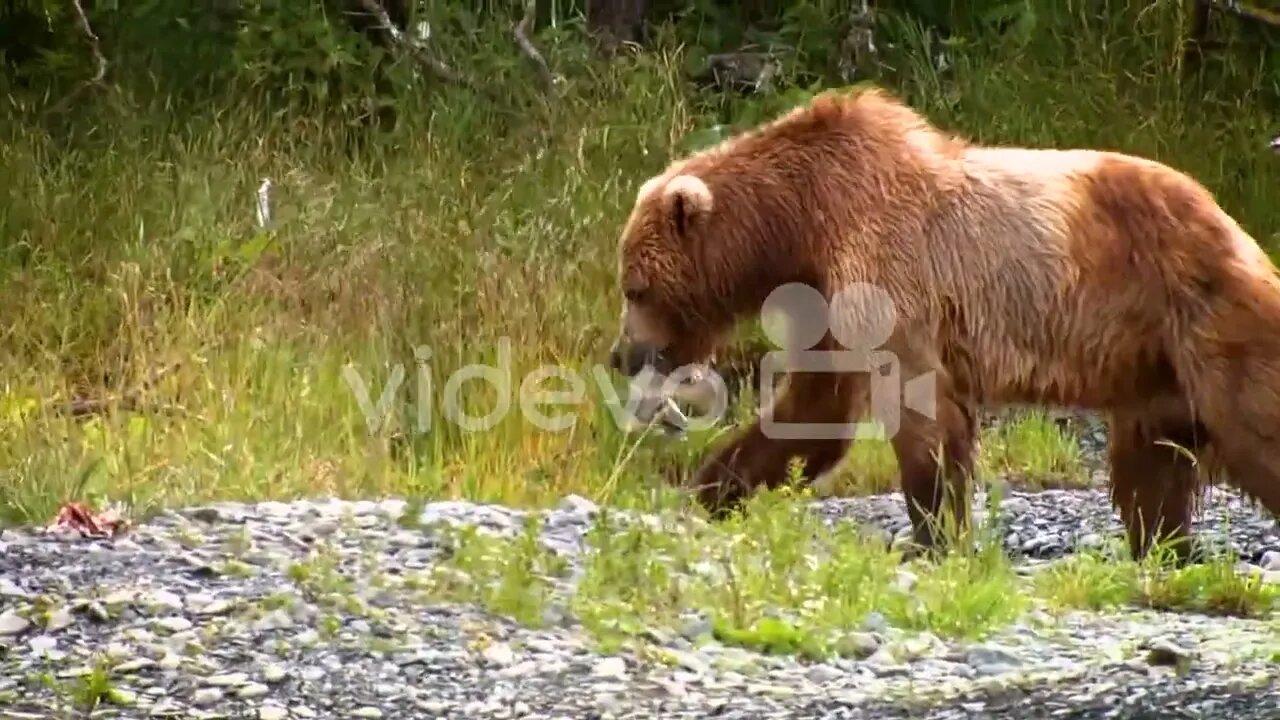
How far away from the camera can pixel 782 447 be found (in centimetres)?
628

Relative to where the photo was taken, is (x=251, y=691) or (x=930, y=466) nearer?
(x=251, y=691)

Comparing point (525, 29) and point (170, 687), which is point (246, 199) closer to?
point (525, 29)

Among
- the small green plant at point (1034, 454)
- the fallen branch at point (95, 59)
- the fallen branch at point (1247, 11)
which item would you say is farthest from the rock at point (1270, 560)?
the fallen branch at point (95, 59)

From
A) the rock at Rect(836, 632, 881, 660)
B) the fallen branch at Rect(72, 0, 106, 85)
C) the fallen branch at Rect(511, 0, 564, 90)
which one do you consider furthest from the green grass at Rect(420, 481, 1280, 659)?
the fallen branch at Rect(72, 0, 106, 85)

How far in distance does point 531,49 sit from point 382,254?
7.54 ft

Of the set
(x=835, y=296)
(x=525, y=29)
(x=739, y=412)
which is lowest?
(x=739, y=412)

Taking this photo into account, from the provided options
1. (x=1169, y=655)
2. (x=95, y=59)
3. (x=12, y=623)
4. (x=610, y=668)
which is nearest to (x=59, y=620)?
(x=12, y=623)

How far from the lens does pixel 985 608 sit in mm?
4695

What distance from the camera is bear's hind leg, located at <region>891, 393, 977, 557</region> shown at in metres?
5.79

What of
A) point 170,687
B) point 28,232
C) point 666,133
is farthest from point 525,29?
point 170,687

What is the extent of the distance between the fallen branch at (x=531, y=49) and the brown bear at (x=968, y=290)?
11.4 feet

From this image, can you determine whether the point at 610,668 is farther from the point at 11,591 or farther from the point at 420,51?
the point at 420,51

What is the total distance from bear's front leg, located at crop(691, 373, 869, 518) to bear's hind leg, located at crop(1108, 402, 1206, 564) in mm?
827

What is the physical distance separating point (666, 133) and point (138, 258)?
240cm
